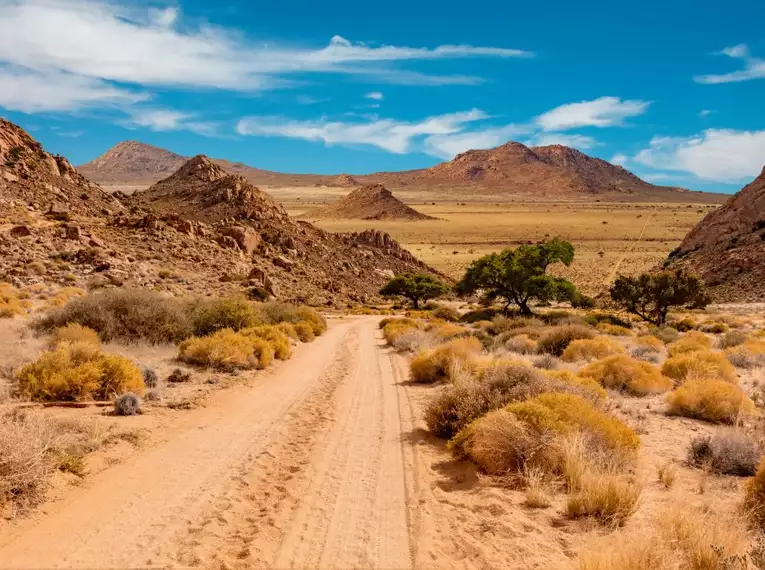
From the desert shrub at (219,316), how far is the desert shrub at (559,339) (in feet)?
35.6

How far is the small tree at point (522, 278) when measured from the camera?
128ft

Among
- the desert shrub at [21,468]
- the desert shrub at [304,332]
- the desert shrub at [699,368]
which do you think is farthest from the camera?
the desert shrub at [304,332]

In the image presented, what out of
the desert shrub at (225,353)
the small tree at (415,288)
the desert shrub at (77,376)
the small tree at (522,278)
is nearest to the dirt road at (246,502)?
the desert shrub at (77,376)

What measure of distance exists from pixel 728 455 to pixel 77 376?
10903 millimetres

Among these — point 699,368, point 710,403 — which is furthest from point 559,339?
point 710,403

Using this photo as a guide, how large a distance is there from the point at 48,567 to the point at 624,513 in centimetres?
551

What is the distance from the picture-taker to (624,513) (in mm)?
5609

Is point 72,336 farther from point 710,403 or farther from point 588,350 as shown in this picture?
point 588,350

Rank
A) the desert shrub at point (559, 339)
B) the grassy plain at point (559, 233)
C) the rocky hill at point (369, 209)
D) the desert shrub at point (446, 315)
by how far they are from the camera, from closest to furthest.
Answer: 1. the desert shrub at point (559, 339)
2. the desert shrub at point (446, 315)
3. the grassy plain at point (559, 233)
4. the rocky hill at point (369, 209)

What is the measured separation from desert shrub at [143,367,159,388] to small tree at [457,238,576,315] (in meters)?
31.3

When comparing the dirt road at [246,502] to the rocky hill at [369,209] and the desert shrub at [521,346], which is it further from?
the rocky hill at [369,209]

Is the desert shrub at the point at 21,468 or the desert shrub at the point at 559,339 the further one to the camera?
the desert shrub at the point at 559,339

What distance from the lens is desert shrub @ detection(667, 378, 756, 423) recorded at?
9.96 meters

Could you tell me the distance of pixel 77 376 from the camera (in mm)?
10188
